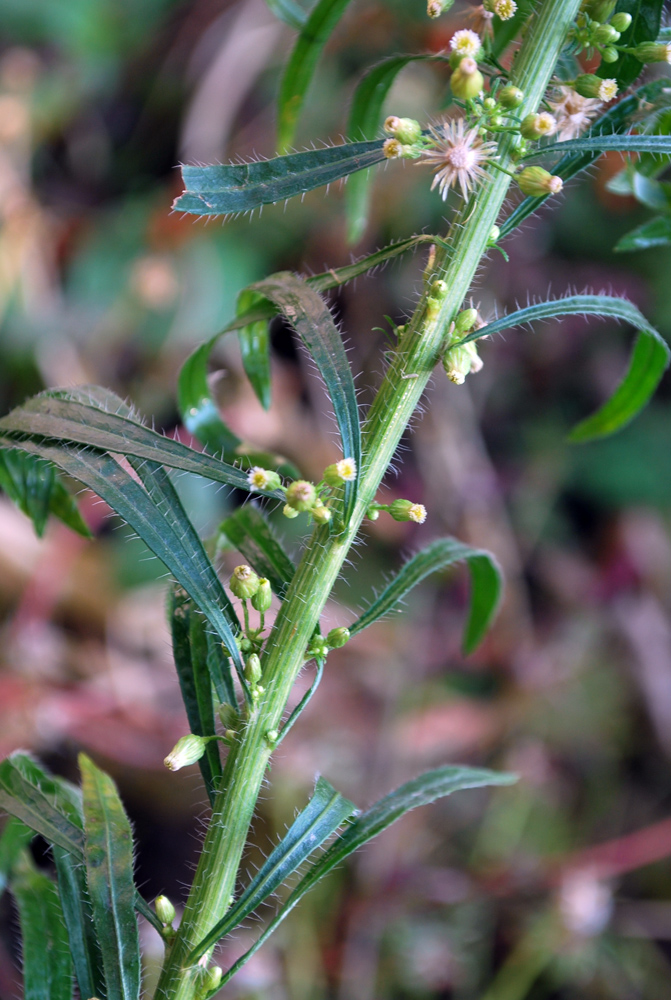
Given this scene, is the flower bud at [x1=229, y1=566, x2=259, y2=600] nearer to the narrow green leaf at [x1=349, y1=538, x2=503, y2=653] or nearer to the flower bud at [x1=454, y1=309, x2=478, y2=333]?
the narrow green leaf at [x1=349, y1=538, x2=503, y2=653]

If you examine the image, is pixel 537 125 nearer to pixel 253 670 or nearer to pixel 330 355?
pixel 330 355

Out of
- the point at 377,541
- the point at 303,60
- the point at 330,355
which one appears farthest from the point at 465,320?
the point at 377,541

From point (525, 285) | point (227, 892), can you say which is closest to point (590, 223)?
point (525, 285)

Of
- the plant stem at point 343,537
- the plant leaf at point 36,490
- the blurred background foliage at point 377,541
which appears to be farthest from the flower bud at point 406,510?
the blurred background foliage at point 377,541

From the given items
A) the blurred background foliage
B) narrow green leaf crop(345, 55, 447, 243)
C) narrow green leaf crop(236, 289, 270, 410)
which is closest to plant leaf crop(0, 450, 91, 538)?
narrow green leaf crop(236, 289, 270, 410)

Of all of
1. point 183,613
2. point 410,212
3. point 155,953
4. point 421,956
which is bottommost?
point 421,956

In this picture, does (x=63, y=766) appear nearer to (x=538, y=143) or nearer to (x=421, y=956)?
(x=421, y=956)

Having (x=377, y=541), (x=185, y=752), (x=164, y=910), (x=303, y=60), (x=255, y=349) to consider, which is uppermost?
(x=303, y=60)
